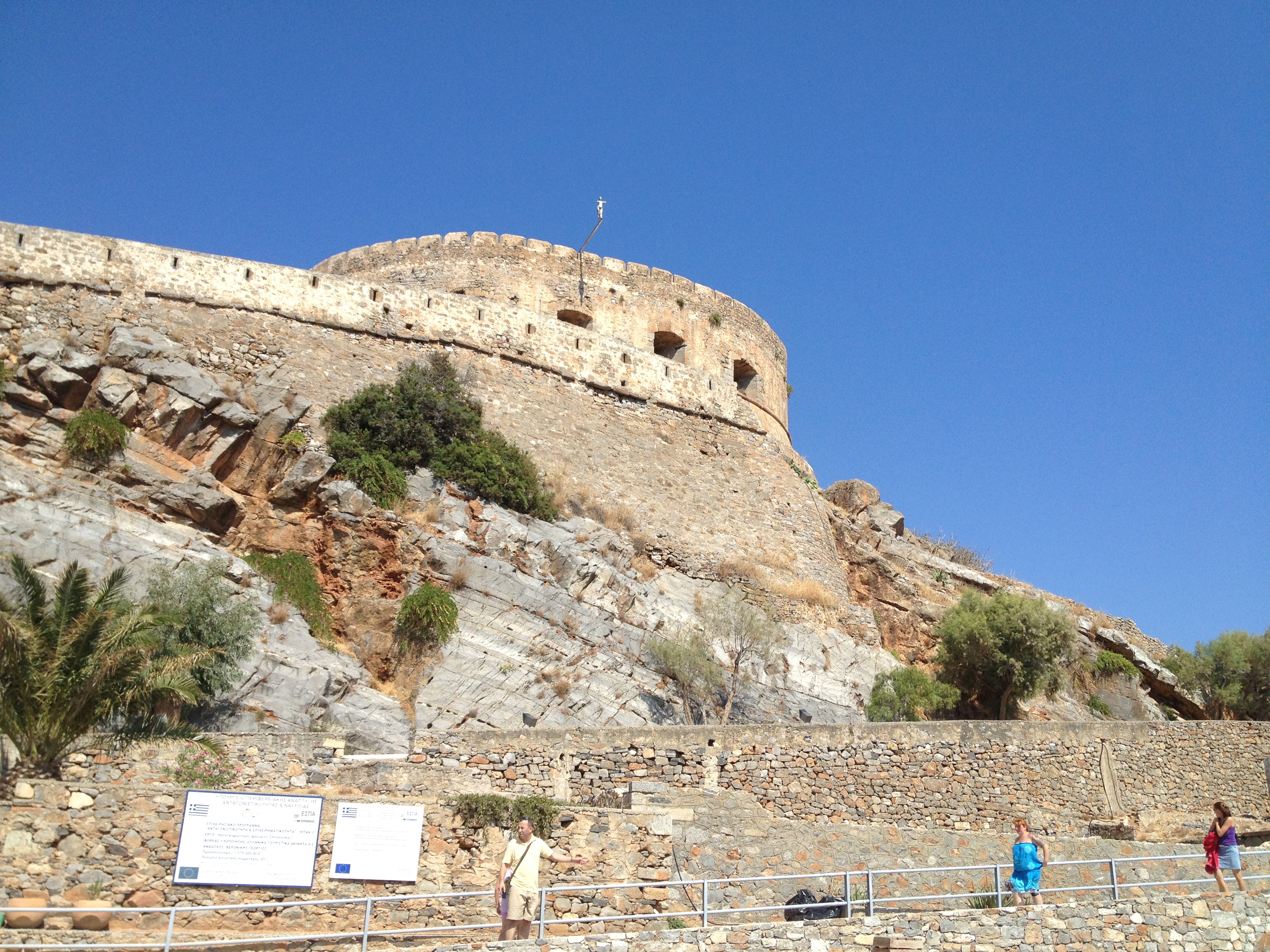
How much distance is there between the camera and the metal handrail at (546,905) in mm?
9141

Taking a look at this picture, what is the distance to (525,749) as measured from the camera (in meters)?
15.3

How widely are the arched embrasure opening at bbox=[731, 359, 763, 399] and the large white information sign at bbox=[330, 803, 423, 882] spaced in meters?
22.0

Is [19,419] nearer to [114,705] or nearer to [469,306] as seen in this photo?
[114,705]

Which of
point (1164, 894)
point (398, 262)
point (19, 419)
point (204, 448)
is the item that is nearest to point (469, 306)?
point (398, 262)

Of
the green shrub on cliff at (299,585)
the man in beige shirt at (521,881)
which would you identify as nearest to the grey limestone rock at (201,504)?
the green shrub on cliff at (299,585)

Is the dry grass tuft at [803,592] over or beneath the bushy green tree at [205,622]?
over

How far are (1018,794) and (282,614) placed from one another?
11.2 meters

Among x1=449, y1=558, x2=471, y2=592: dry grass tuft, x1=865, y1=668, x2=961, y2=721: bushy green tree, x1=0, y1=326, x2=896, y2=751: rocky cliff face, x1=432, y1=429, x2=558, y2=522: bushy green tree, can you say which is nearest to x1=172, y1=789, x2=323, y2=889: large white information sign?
x1=0, y1=326, x2=896, y2=751: rocky cliff face

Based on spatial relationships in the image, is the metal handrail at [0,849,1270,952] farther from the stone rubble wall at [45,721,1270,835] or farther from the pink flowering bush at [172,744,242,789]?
the pink flowering bush at [172,744,242,789]

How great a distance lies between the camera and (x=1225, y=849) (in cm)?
1256

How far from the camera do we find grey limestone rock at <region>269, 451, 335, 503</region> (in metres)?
19.5

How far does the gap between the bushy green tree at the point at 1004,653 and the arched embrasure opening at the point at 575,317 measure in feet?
41.3

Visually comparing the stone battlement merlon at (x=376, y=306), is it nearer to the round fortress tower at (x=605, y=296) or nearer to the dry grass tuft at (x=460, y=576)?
the round fortress tower at (x=605, y=296)

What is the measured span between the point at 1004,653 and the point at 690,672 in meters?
7.07
